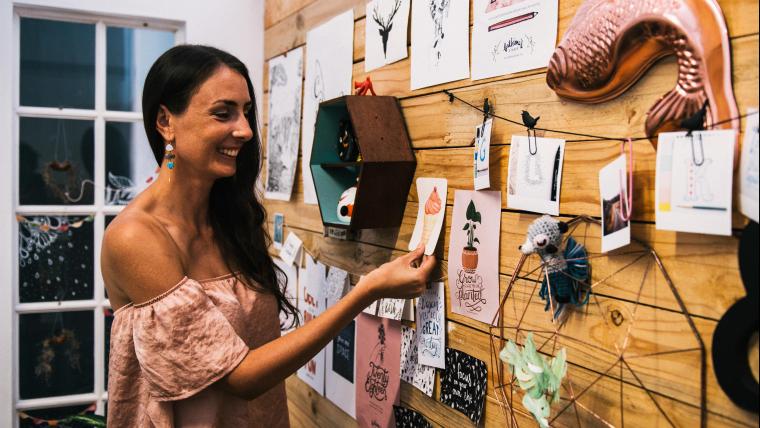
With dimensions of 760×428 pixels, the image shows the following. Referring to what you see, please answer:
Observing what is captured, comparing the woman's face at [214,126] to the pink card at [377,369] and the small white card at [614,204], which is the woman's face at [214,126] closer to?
the pink card at [377,369]

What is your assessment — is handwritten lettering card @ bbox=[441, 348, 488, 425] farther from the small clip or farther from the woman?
the small clip

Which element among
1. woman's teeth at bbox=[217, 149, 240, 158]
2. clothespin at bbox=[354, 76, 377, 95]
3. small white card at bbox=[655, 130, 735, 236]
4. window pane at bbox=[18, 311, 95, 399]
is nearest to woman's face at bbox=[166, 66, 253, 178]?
woman's teeth at bbox=[217, 149, 240, 158]

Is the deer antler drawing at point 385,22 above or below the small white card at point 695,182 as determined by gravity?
above

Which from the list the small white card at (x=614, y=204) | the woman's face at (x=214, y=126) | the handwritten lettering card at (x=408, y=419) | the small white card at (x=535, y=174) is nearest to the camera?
the small white card at (x=614, y=204)

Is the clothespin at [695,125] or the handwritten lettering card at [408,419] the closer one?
the clothespin at [695,125]

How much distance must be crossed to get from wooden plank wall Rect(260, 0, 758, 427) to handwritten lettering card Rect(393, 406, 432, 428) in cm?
2

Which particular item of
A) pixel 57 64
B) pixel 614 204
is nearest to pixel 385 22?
pixel 614 204

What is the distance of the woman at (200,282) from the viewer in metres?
1.22

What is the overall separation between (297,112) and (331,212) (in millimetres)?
588

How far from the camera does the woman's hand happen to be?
4.22ft

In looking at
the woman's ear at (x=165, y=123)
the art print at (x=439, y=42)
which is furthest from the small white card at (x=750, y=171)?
the woman's ear at (x=165, y=123)

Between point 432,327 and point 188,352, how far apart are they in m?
0.53

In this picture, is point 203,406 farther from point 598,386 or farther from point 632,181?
point 632,181

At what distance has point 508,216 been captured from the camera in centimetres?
118
